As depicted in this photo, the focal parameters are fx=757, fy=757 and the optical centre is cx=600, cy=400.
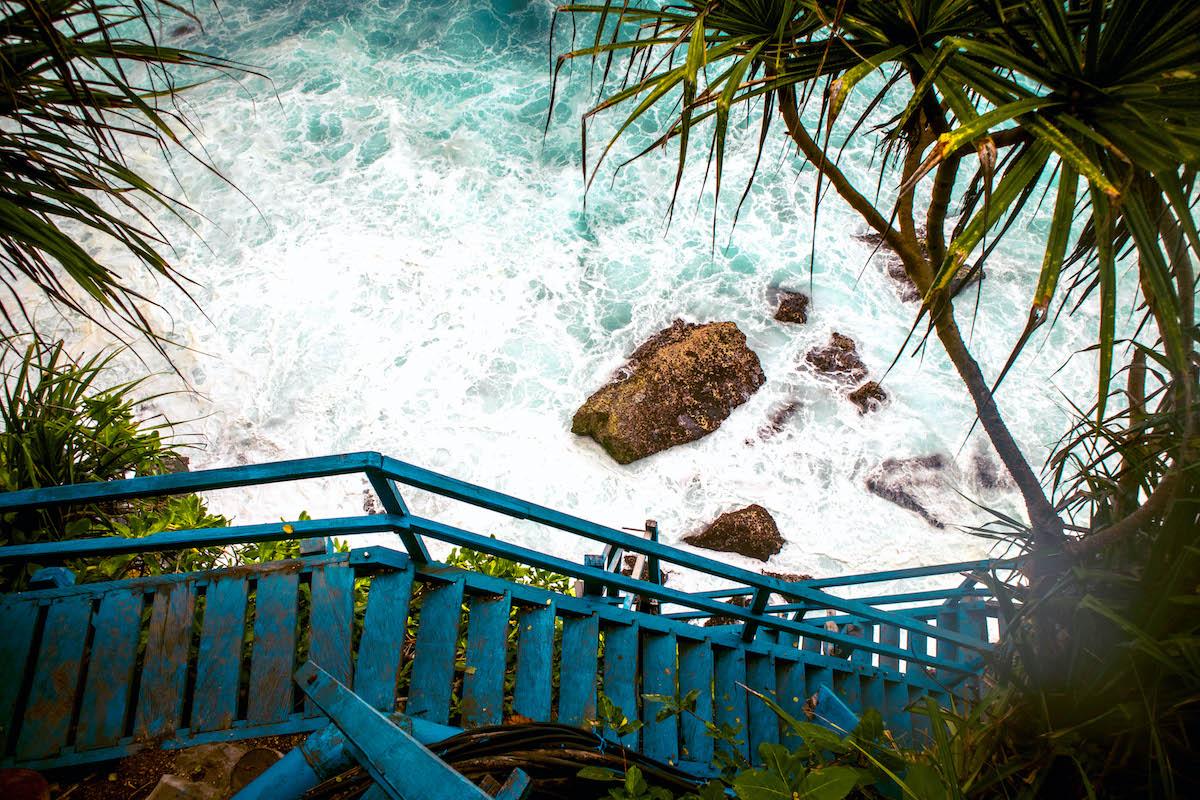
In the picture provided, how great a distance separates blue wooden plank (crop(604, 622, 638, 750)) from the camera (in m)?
2.96

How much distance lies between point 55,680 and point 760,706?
111 inches

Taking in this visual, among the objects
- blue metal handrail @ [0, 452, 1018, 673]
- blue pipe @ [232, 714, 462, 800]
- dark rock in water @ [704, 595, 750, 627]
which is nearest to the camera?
blue pipe @ [232, 714, 462, 800]

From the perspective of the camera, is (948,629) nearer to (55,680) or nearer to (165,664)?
(165,664)

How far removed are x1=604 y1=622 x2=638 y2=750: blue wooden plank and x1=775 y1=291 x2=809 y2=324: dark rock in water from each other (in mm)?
7658

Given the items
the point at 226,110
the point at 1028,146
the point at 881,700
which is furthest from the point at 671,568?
the point at 226,110

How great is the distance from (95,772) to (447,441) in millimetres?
6361

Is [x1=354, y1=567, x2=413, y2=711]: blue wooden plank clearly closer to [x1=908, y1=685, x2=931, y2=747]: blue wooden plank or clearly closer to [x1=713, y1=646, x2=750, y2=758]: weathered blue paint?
[x1=713, y1=646, x2=750, y2=758]: weathered blue paint

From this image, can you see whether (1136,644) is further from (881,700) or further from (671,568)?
(671,568)

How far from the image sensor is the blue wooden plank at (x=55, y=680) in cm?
261

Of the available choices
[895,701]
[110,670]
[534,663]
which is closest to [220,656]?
[110,670]

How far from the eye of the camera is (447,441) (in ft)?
Result: 29.3

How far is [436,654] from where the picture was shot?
9.11 ft

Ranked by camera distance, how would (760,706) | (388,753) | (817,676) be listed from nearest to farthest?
(388,753)
(760,706)
(817,676)

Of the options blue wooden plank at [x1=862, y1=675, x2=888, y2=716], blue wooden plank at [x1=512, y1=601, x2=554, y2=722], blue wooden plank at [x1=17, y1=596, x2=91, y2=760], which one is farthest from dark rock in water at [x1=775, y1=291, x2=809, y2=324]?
blue wooden plank at [x1=17, y1=596, x2=91, y2=760]
